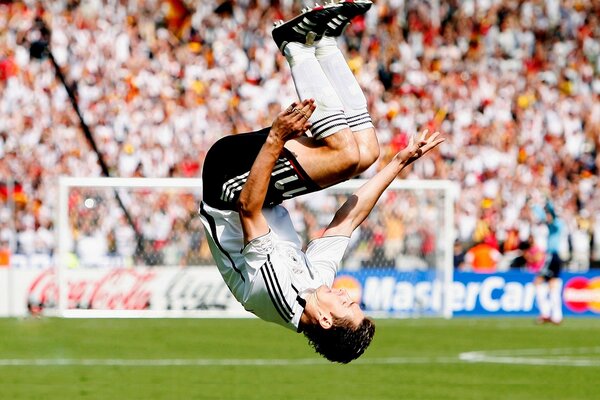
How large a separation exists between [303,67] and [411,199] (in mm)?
14921

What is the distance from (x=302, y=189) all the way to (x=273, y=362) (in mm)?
7583

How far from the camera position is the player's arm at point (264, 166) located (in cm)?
757

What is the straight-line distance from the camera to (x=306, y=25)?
8695 mm

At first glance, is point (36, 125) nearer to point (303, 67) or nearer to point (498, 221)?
point (498, 221)

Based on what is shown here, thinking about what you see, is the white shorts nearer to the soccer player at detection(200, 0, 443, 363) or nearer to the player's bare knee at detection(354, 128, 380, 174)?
the soccer player at detection(200, 0, 443, 363)

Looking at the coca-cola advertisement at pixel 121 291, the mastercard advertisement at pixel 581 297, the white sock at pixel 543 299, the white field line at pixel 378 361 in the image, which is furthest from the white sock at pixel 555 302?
the coca-cola advertisement at pixel 121 291

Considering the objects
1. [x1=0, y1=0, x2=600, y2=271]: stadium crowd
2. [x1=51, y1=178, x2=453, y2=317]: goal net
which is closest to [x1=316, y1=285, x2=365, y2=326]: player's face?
[x1=51, y1=178, x2=453, y2=317]: goal net

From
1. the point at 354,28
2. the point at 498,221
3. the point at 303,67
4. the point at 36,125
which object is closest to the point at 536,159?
the point at 498,221

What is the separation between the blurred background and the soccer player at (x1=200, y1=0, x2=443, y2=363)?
1275 cm

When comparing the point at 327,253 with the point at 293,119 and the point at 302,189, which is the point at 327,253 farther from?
the point at 293,119

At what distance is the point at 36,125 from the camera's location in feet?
80.2

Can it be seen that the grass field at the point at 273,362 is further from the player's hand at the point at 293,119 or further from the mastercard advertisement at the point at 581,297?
the player's hand at the point at 293,119

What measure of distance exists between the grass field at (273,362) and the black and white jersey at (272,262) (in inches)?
154

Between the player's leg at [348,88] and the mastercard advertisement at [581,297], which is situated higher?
the player's leg at [348,88]
